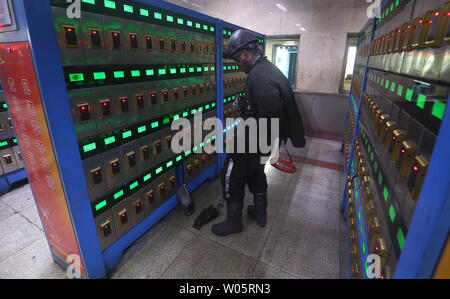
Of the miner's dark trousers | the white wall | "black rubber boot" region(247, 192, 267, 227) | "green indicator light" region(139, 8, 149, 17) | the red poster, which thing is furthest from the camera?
the white wall

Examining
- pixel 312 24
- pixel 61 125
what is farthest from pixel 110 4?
pixel 312 24

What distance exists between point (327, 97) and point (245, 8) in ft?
9.66

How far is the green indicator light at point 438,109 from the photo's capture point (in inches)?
29.1

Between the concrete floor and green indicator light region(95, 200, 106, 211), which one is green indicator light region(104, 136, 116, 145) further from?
the concrete floor

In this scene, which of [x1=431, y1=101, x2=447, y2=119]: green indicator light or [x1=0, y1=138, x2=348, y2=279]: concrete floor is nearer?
[x1=431, y1=101, x2=447, y2=119]: green indicator light

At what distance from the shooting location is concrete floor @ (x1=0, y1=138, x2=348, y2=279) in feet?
6.58

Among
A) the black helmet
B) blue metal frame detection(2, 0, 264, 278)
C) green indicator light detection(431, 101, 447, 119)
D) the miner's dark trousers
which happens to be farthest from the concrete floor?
the black helmet

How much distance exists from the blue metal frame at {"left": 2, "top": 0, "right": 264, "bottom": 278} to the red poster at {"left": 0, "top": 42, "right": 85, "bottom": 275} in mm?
55

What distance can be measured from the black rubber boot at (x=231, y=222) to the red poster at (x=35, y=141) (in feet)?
4.03

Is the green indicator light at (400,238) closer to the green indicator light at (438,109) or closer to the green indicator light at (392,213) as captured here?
the green indicator light at (392,213)

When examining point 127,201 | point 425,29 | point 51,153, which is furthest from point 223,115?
point 425,29

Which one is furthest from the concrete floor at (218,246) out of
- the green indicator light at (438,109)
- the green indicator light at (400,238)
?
the green indicator light at (438,109)

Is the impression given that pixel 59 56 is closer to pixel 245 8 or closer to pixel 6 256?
pixel 6 256

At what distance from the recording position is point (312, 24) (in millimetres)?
5176
